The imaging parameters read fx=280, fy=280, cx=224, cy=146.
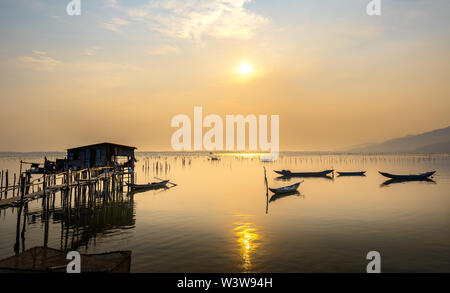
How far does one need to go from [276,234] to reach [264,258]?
4.60 meters

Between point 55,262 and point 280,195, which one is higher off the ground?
point 55,262

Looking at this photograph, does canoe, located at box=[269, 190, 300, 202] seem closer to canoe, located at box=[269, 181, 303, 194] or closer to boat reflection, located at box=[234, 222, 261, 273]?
canoe, located at box=[269, 181, 303, 194]

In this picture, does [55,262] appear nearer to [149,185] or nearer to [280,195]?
[280,195]

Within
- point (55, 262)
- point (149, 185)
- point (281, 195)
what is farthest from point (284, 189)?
point (55, 262)

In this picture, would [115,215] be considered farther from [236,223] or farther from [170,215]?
[236,223]

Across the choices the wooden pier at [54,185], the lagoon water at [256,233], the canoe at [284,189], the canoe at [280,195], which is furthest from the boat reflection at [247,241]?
the canoe at [284,189]

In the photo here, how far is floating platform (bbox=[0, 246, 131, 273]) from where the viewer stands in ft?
33.7

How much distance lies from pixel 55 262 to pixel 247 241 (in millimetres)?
10347

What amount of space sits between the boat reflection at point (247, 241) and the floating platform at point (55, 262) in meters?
5.62

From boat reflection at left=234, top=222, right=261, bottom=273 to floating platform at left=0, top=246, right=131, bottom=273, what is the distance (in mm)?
5623

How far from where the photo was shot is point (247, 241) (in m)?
17.5

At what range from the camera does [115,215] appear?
24.8 meters

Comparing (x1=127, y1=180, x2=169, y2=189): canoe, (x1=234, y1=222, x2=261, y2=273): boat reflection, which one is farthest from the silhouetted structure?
(x1=234, y1=222, x2=261, y2=273): boat reflection

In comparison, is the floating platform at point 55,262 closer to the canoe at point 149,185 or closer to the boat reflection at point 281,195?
the boat reflection at point 281,195
